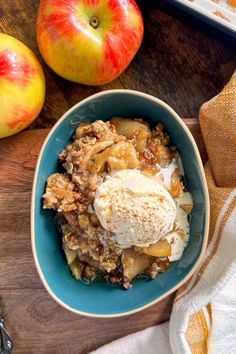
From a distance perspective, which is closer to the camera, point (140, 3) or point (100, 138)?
point (100, 138)

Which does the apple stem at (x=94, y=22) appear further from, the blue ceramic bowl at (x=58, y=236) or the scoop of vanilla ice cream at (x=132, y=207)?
the scoop of vanilla ice cream at (x=132, y=207)

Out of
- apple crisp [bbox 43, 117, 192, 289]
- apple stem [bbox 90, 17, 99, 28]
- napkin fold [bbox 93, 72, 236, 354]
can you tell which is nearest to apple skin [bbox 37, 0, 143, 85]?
apple stem [bbox 90, 17, 99, 28]

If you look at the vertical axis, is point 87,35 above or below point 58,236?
above

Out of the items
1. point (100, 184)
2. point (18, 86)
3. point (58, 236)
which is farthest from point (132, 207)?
point (18, 86)

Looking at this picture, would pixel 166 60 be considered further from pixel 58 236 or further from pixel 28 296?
pixel 28 296

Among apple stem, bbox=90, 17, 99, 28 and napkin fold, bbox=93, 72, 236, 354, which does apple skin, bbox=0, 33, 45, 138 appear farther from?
napkin fold, bbox=93, 72, 236, 354

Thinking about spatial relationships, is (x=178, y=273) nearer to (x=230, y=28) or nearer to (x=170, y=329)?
(x=170, y=329)

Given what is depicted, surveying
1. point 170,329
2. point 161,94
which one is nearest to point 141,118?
point 161,94
